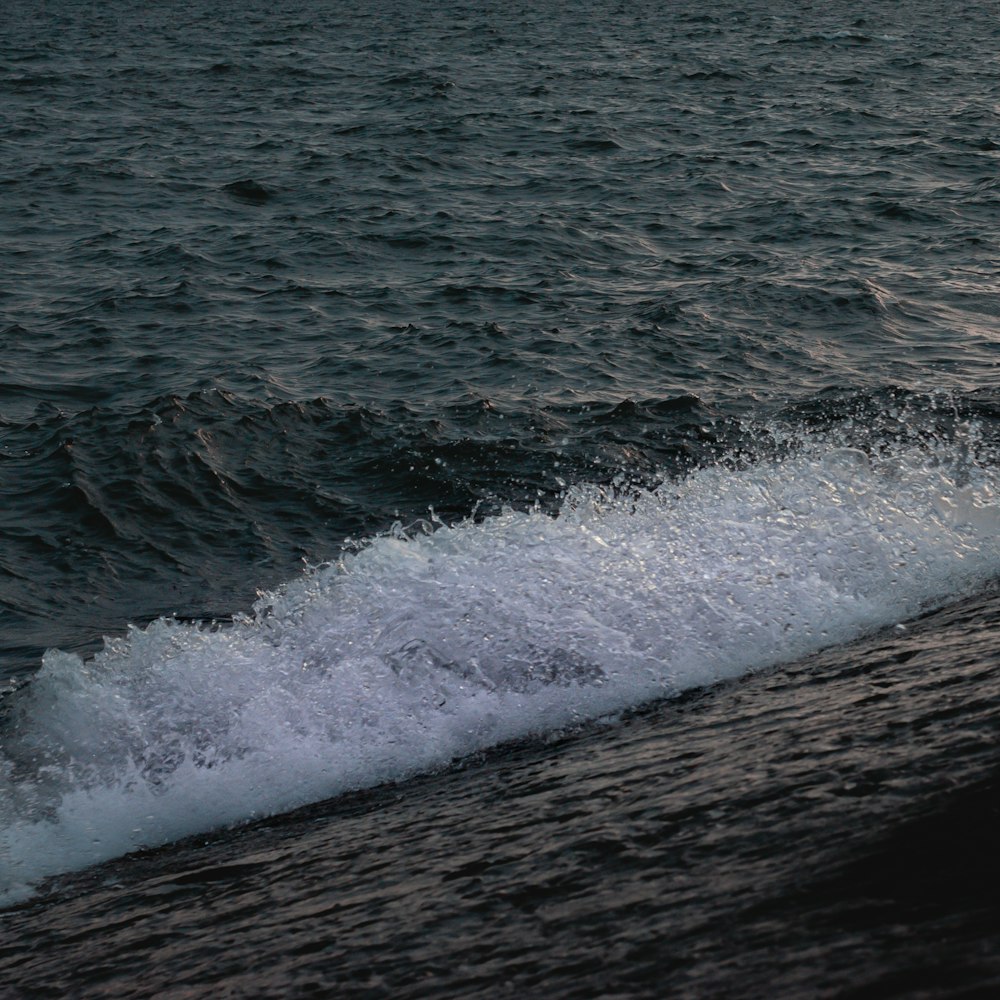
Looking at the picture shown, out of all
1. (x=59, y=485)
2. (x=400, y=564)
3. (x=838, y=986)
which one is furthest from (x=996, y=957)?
(x=59, y=485)

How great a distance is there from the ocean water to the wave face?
0.03 m

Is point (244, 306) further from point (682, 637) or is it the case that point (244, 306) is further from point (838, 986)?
point (838, 986)

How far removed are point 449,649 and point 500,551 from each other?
0.97 meters

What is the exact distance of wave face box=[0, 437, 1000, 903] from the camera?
6305 millimetres

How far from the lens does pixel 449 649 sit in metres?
7.18

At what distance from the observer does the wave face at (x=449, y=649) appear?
6305mm

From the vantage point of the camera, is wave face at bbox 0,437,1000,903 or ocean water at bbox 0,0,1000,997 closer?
ocean water at bbox 0,0,1000,997

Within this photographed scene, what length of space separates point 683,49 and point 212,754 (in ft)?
82.5

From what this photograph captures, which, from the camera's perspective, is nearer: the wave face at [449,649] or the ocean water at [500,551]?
the ocean water at [500,551]

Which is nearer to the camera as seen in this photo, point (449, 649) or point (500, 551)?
point (449, 649)

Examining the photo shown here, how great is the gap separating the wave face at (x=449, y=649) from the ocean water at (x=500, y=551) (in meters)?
0.03

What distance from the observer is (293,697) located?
6887 millimetres

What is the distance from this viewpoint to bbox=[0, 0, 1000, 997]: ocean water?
14.1ft

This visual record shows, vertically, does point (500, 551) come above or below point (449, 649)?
above
